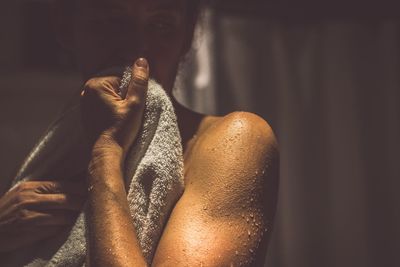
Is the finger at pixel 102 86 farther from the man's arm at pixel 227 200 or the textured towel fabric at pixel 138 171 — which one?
the man's arm at pixel 227 200

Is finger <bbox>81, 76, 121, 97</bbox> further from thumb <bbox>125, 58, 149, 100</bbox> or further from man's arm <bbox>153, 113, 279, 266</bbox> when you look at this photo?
man's arm <bbox>153, 113, 279, 266</bbox>

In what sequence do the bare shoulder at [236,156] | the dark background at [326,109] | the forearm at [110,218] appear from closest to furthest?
the forearm at [110,218] < the bare shoulder at [236,156] < the dark background at [326,109]

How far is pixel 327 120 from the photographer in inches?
65.4

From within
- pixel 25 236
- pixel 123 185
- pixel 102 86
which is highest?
pixel 102 86

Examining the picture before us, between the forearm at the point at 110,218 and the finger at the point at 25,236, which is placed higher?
the forearm at the point at 110,218

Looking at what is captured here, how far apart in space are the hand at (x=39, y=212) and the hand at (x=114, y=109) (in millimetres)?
91

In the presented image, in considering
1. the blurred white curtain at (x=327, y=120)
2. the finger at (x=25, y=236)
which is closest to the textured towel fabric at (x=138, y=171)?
the finger at (x=25, y=236)

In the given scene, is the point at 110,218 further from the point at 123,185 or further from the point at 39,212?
the point at 39,212

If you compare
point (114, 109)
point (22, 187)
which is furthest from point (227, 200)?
point (22, 187)

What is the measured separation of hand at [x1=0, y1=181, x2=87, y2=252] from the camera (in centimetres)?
87

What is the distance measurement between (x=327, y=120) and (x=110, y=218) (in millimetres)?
997

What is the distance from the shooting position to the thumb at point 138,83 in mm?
843

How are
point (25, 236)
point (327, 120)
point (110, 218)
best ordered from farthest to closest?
point (327, 120), point (25, 236), point (110, 218)

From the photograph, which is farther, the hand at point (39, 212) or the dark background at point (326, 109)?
the dark background at point (326, 109)
